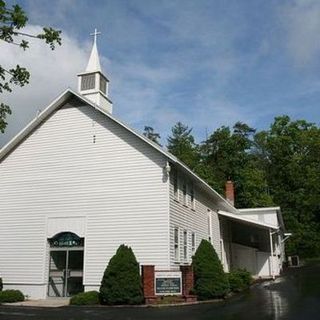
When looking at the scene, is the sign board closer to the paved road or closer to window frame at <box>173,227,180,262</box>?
the paved road

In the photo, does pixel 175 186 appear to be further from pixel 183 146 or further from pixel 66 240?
pixel 183 146

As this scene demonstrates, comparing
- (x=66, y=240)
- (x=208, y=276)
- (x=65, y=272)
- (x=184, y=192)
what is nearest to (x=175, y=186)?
(x=184, y=192)

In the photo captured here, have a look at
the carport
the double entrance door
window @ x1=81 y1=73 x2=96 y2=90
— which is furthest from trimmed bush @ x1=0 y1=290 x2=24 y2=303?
the carport

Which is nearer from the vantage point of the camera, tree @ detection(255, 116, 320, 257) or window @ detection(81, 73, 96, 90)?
window @ detection(81, 73, 96, 90)

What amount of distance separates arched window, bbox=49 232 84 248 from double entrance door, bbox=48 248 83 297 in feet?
0.79

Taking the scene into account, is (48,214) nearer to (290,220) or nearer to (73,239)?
(73,239)

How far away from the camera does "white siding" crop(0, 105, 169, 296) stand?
76.3 ft

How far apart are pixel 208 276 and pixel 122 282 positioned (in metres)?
3.82

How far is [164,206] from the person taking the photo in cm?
2308

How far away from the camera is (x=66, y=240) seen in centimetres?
2466

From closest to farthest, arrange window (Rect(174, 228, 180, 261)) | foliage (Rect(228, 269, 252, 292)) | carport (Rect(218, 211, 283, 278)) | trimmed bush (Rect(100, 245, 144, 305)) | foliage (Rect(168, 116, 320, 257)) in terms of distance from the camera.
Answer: trimmed bush (Rect(100, 245, 144, 305))
window (Rect(174, 228, 180, 261))
foliage (Rect(228, 269, 252, 292))
carport (Rect(218, 211, 283, 278))
foliage (Rect(168, 116, 320, 257))

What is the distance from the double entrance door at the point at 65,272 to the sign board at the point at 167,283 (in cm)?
480

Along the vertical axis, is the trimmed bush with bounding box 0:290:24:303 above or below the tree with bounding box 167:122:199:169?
below

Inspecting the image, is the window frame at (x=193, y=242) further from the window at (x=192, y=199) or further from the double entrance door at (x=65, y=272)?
the double entrance door at (x=65, y=272)
